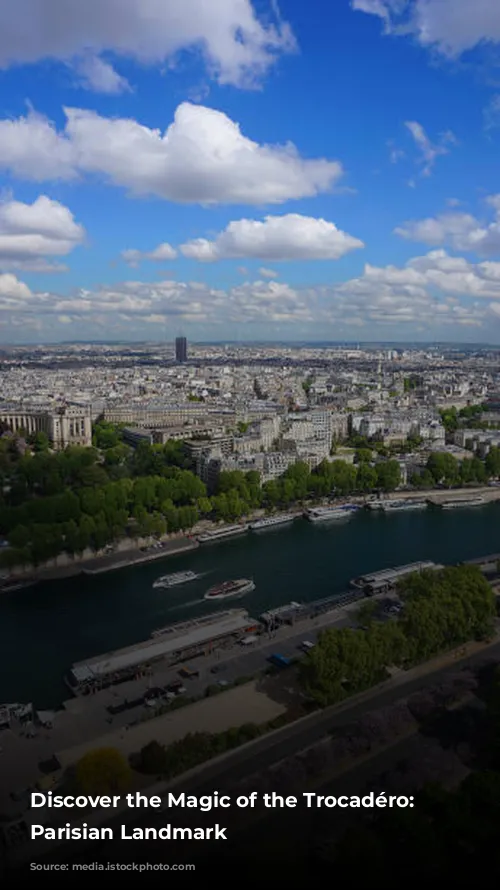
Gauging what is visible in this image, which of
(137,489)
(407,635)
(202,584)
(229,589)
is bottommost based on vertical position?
(202,584)

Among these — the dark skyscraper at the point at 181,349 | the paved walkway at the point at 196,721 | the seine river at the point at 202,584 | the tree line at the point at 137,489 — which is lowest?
the seine river at the point at 202,584

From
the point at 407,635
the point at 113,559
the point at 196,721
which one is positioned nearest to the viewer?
the point at 196,721

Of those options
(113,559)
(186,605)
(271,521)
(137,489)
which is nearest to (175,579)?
(186,605)

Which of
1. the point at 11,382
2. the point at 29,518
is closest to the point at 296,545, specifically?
the point at 29,518

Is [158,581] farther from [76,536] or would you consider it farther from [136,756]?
[136,756]

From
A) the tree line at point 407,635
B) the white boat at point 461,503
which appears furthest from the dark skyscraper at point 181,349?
the tree line at point 407,635

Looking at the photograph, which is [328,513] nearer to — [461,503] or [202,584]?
[461,503]

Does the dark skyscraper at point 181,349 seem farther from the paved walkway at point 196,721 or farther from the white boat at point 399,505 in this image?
→ the paved walkway at point 196,721
